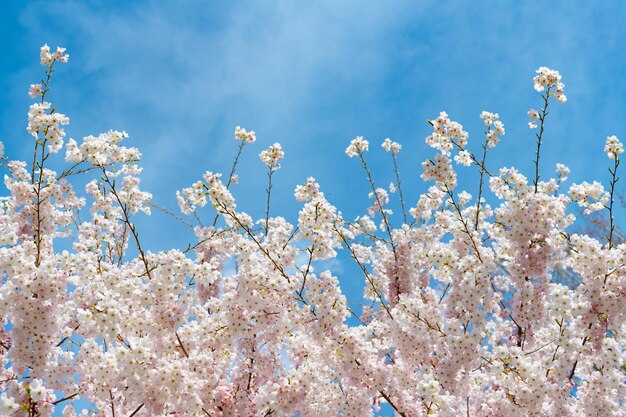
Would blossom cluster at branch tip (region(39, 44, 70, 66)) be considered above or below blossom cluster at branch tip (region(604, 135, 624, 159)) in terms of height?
above

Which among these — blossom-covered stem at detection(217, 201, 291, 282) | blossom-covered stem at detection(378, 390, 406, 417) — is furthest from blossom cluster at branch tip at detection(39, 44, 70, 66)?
blossom-covered stem at detection(378, 390, 406, 417)

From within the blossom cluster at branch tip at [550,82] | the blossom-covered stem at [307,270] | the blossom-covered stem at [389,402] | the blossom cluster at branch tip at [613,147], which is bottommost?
the blossom-covered stem at [389,402]

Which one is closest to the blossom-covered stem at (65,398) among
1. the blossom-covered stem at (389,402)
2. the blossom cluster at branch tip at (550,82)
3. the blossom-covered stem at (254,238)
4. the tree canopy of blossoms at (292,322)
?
the tree canopy of blossoms at (292,322)

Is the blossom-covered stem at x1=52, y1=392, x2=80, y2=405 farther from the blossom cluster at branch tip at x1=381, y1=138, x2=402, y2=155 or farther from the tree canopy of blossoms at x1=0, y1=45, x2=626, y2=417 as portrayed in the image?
the blossom cluster at branch tip at x1=381, y1=138, x2=402, y2=155

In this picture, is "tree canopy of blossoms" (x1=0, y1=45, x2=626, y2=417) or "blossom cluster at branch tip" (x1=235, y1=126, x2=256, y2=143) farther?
"blossom cluster at branch tip" (x1=235, y1=126, x2=256, y2=143)

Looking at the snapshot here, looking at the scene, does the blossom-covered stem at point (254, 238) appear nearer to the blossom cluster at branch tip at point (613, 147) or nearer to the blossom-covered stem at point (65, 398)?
the blossom-covered stem at point (65, 398)

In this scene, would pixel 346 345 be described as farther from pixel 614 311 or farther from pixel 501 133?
pixel 501 133

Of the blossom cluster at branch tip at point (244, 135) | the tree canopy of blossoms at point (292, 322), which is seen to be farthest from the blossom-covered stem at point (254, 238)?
the blossom cluster at branch tip at point (244, 135)

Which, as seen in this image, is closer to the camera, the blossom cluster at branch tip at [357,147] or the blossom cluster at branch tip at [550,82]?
the blossom cluster at branch tip at [550,82]

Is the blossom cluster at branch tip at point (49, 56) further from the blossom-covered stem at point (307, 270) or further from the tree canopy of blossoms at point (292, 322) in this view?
the blossom-covered stem at point (307, 270)

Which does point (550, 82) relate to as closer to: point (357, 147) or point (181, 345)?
point (357, 147)

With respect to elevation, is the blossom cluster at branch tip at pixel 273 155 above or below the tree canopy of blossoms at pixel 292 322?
above

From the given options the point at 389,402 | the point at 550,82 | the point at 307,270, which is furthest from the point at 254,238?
the point at 550,82

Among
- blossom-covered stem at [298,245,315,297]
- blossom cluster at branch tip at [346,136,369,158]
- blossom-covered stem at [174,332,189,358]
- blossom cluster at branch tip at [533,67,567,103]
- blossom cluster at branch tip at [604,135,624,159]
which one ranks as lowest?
blossom-covered stem at [174,332,189,358]
